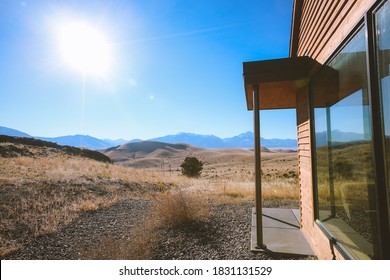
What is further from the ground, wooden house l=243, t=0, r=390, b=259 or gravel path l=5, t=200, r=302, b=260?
wooden house l=243, t=0, r=390, b=259

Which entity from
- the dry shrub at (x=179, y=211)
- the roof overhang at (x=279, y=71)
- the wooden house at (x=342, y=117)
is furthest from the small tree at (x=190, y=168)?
the roof overhang at (x=279, y=71)

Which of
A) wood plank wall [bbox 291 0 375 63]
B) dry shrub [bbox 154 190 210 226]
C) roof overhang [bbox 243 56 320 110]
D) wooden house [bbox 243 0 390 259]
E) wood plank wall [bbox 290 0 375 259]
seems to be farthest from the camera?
dry shrub [bbox 154 190 210 226]

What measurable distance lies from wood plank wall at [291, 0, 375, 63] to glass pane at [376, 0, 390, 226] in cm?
24

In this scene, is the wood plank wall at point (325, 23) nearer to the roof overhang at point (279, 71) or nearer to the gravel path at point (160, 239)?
the roof overhang at point (279, 71)

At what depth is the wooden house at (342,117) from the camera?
212 cm

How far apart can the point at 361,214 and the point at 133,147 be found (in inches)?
6766

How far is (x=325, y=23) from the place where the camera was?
3615 mm

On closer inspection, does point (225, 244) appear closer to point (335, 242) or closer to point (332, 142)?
point (335, 242)

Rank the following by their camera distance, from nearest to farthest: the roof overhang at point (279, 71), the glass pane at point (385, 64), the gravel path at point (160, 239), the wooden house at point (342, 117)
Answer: the glass pane at point (385, 64) → the wooden house at point (342, 117) → the roof overhang at point (279, 71) → the gravel path at point (160, 239)

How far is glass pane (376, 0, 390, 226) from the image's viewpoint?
78.0 inches

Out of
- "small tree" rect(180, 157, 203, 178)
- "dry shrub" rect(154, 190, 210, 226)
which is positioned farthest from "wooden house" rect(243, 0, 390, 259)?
"small tree" rect(180, 157, 203, 178)

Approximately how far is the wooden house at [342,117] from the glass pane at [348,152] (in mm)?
10

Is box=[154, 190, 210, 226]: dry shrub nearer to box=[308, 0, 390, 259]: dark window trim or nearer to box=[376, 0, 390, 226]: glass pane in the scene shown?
box=[308, 0, 390, 259]: dark window trim

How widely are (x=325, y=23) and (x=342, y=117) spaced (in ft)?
5.19
